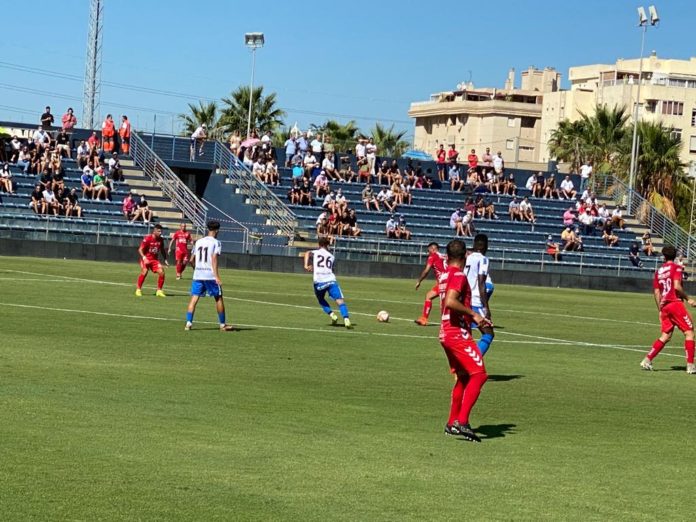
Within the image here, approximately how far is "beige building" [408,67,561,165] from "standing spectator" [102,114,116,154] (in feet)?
247

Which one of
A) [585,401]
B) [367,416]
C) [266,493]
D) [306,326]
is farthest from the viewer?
[306,326]

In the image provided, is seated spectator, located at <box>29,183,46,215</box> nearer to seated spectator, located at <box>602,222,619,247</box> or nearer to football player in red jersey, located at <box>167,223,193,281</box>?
football player in red jersey, located at <box>167,223,193,281</box>

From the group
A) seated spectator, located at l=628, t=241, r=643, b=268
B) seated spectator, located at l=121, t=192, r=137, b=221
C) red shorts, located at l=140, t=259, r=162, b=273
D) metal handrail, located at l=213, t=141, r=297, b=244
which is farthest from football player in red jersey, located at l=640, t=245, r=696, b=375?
seated spectator, located at l=628, t=241, r=643, b=268

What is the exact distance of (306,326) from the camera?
82.3 feet

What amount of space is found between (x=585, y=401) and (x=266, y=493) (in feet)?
24.8

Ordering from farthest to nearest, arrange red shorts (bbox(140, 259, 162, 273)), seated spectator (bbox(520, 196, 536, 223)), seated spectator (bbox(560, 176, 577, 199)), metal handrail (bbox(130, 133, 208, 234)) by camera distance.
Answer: seated spectator (bbox(560, 176, 577, 199)) → seated spectator (bbox(520, 196, 536, 223)) → metal handrail (bbox(130, 133, 208, 234)) → red shorts (bbox(140, 259, 162, 273))

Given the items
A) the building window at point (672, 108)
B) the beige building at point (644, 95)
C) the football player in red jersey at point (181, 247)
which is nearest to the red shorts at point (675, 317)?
the football player in red jersey at point (181, 247)

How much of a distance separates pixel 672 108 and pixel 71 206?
276 feet

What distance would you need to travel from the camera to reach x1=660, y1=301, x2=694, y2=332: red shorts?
785 inches

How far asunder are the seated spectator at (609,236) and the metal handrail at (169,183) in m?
19.0

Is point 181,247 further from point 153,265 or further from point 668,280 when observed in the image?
point 668,280

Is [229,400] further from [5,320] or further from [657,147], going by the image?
[657,147]

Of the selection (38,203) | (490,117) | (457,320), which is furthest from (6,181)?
(490,117)

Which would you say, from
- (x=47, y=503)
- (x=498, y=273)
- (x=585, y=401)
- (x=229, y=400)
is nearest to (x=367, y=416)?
(x=229, y=400)
